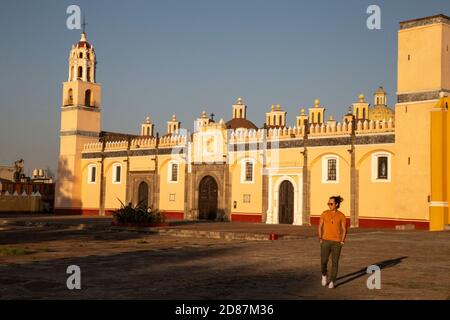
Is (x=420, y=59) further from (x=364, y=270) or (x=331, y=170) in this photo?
(x=364, y=270)

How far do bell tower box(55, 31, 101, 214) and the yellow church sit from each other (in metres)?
0.07

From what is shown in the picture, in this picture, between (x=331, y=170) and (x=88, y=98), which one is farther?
(x=88, y=98)

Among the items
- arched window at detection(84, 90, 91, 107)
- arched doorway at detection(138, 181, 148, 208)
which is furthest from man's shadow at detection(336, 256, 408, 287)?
arched window at detection(84, 90, 91, 107)

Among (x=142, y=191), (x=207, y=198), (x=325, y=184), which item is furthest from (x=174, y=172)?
(x=325, y=184)

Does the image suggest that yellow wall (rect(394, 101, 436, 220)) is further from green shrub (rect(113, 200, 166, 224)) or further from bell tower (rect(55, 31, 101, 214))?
bell tower (rect(55, 31, 101, 214))

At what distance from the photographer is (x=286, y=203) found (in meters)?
32.8

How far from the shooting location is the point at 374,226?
94.2 feet

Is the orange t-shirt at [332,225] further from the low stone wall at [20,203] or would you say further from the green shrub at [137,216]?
the low stone wall at [20,203]

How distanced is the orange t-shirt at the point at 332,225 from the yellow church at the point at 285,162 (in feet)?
52.6

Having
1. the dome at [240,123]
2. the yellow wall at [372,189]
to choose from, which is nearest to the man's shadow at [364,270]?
the yellow wall at [372,189]

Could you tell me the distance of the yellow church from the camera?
26531mm

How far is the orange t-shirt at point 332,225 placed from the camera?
9.58m

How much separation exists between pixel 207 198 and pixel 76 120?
1313 cm
